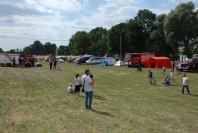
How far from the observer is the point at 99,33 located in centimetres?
18450

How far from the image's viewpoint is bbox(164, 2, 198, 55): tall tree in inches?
3460

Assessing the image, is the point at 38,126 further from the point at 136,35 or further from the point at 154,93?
the point at 136,35

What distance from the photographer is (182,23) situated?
8869 cm

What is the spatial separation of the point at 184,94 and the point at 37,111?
1479 cm

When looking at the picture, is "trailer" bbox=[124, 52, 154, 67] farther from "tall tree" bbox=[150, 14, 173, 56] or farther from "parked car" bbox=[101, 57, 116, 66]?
"tall tree" bbox=[150, 14, 173, 56]

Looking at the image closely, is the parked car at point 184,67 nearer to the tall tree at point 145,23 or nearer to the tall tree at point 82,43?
the tall tree at point 145,23

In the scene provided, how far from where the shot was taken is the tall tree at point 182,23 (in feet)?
288

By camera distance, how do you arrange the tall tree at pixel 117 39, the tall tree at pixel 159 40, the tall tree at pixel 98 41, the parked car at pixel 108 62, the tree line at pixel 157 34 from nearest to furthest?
the parked car at pixel 108 62
the tree line at pixel 157 34
the tall tree at pixel 159 40
the tall tree at pixel 117 39
the tall tree at pixel 98 41

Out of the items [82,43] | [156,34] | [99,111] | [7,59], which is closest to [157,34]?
[156,34]

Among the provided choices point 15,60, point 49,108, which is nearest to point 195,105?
point 49,108

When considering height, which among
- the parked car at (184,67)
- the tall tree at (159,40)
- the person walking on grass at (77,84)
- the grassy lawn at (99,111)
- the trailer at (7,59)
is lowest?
the grassy lawn at (99,111)

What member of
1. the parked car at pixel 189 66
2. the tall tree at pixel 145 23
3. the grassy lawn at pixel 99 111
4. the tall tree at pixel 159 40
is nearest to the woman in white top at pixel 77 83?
the grassy lawn at pixel 99 111

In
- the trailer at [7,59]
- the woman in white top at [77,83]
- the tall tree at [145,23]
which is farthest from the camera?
the tall tree at [145,23]

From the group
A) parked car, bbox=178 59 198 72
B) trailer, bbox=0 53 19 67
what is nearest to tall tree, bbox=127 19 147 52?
trailer, bbox=0 53 19 67
